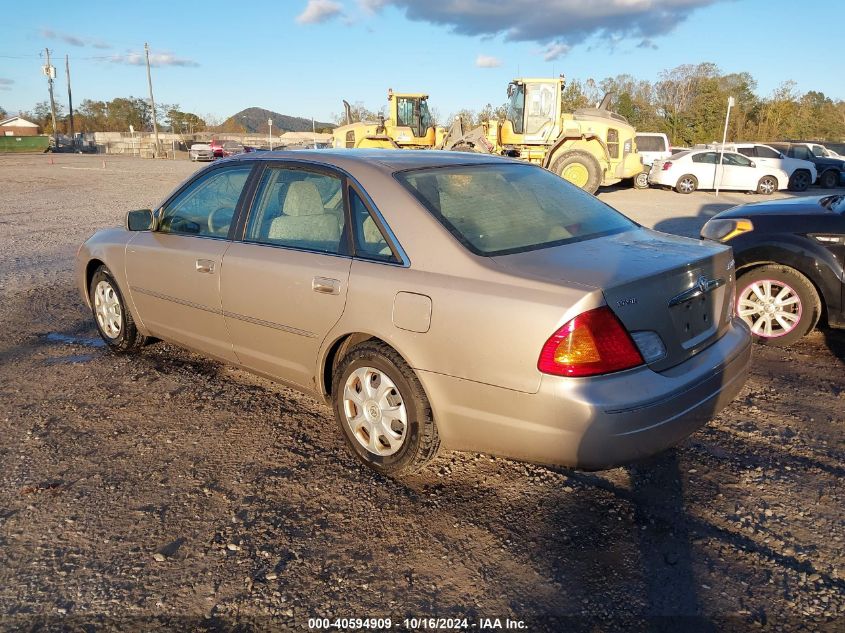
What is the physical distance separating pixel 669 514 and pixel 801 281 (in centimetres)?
314

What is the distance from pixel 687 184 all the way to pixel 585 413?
20558 mm

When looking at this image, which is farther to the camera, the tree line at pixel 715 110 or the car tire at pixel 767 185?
the tree line at pixel 715 110

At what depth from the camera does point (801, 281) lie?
528cm

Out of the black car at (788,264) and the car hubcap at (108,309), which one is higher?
the black car at (788,264)

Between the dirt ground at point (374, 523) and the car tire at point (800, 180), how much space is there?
2002cm

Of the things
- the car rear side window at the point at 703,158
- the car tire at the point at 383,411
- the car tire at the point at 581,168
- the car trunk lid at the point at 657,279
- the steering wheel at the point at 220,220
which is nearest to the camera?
the car trunk lid at the point at 657,279

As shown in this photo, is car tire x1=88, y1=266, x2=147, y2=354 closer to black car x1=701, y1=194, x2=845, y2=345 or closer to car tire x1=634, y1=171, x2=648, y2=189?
black car x1=701, y1=194, x2=845, y2=345

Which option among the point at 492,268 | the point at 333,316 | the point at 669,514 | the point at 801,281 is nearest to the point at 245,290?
the point at 333,316

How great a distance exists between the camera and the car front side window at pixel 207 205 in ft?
14.1

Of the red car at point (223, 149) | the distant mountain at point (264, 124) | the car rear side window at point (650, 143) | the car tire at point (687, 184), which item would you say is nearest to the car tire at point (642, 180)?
the car tire at point (687, 184)

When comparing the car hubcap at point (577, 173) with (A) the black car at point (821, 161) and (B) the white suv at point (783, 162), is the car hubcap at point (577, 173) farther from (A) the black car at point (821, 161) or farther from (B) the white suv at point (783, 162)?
(A) the black car at point (821, 161)

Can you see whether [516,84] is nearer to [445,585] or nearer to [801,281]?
[801,281]

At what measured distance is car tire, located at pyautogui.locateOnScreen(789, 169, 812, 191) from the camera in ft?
71.3

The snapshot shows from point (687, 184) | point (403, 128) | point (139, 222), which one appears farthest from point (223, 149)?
point (139, 222)
